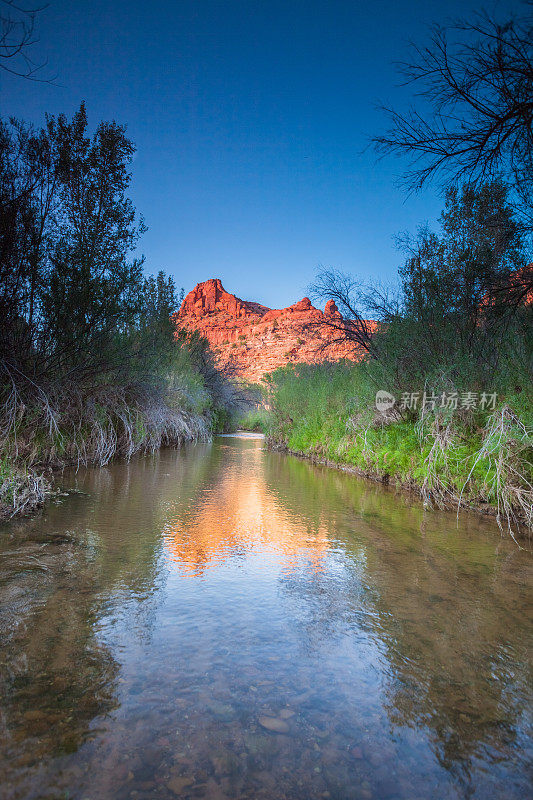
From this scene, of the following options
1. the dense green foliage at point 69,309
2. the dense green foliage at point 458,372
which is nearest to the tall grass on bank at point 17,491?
the dense green foliage at point 69,309

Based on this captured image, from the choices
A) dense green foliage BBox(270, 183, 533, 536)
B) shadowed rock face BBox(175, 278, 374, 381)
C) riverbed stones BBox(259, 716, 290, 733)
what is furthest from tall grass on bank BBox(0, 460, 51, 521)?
shadowed rock face BBox(175, 278, 374, 381)

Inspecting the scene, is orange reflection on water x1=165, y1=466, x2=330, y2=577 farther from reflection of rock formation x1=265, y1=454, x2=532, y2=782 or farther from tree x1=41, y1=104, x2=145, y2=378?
tree x1=41, y1=104, x2=145, y2=378

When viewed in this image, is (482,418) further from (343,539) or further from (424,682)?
(424,682)

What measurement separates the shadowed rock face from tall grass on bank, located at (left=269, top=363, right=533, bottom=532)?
5.41 ft

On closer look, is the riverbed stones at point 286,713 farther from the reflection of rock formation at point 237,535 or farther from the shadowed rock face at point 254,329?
the shadowed rock face at point 254,329

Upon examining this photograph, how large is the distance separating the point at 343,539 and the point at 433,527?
59.3 inches

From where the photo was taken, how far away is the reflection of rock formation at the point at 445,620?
6.48ft

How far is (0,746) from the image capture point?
163cm

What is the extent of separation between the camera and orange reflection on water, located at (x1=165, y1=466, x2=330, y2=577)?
13.5 feet

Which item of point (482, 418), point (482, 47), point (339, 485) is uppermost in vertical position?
point (482, 47)

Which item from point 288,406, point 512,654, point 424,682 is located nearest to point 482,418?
point 512,654

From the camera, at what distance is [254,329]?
224 feet

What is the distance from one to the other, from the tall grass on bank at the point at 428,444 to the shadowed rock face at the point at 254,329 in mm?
1649

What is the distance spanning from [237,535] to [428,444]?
4.22 meters
